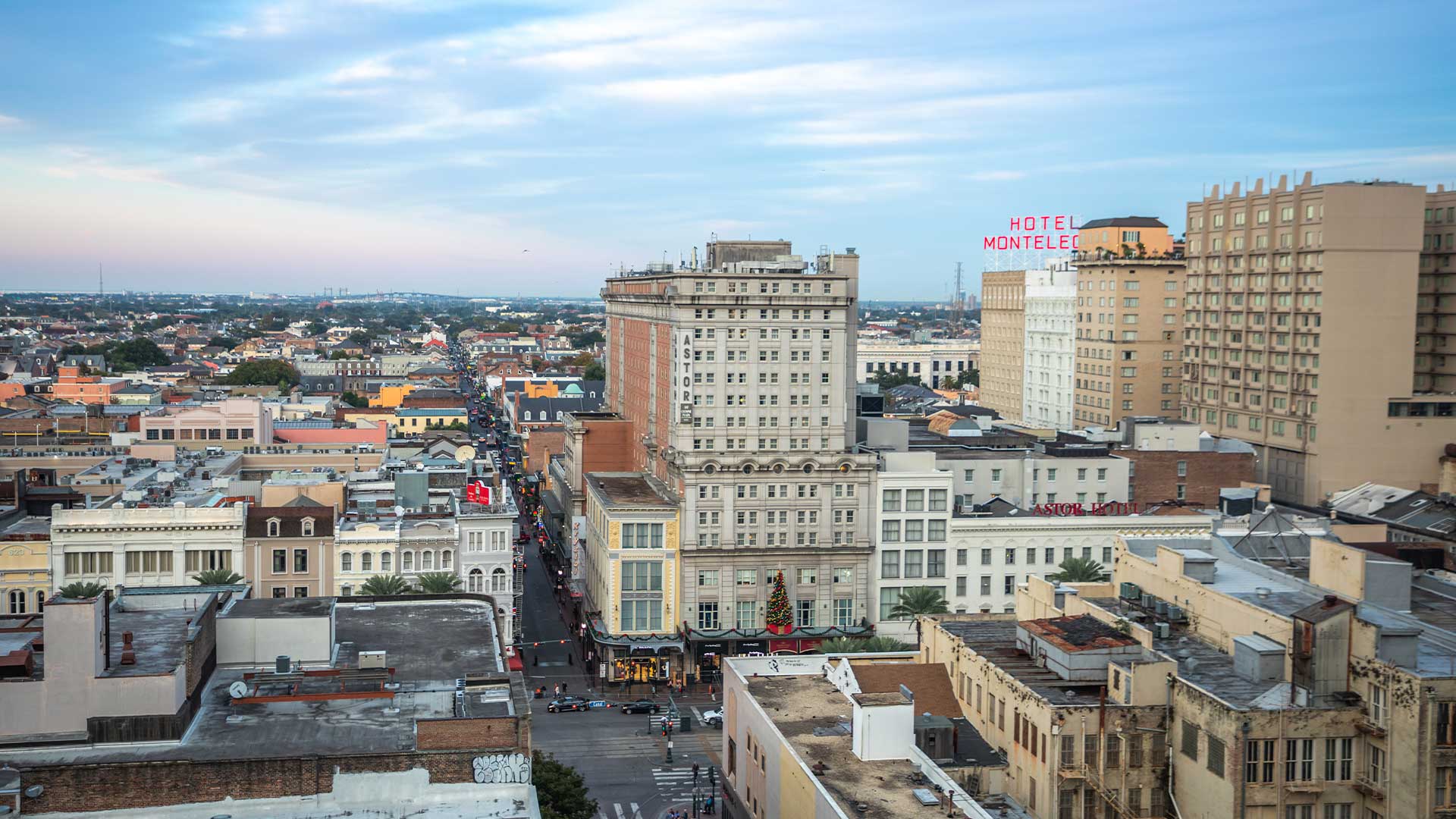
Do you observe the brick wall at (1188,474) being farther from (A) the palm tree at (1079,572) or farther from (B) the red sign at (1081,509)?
(A) the palm tree at (1079,572)

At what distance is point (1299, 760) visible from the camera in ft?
191

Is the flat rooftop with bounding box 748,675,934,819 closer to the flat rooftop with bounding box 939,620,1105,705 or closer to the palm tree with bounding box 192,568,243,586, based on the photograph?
the flat rooftop with bounding box 939,620,1105,705

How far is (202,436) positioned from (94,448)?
1247cm

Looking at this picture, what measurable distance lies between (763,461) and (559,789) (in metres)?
52.4

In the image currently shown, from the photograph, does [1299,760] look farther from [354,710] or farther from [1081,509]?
[1081,509]

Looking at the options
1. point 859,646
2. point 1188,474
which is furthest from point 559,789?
point 1188,474

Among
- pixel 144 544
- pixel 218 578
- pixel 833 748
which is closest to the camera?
pixel 833 748

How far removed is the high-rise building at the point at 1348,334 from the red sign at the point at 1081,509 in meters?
32.8

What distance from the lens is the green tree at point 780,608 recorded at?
393 ft

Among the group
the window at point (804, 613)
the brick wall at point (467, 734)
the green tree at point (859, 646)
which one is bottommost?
the window at point (804, 613)

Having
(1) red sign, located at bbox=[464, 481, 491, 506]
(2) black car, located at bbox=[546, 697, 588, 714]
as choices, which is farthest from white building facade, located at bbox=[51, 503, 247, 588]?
(2) black car, located at bbox=[546, 697, 588, 714]

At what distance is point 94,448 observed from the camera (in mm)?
165625

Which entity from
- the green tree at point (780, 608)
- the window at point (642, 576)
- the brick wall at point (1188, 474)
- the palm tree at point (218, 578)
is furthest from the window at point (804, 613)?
the palm tree at point (218, 578)

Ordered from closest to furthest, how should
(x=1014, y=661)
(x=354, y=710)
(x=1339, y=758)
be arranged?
(x=354, y=710)
(x=1339, y=758)
(x=1014, y=661)
